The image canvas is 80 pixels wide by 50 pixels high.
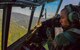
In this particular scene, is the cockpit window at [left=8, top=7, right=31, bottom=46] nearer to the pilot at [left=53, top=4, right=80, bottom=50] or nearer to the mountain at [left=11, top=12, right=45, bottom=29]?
the mountain at [left=11, top=12, right=45, bottom=29]

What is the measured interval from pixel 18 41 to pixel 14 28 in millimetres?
229

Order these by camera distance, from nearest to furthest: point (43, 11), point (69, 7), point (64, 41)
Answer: point (64, 41), point (69, 7), point (43, 11)

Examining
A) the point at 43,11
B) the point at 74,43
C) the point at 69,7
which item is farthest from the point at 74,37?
the point at 43,11

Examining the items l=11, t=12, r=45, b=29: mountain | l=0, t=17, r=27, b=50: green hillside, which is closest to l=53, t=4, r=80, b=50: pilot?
l=0, t=17, r=27, b=50: green hillside

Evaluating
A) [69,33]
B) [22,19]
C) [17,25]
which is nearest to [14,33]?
[17,25]

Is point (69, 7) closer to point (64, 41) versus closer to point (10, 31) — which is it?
point (64, 41)

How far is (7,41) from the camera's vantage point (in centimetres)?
332

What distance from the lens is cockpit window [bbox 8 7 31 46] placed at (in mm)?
3389

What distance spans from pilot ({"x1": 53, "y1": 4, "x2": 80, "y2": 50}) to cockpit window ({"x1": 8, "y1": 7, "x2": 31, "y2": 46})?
107 cm

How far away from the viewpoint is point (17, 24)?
3.82 metres

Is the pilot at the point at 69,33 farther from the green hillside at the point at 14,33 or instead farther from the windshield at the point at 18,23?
the green hillside at the point at 14,33

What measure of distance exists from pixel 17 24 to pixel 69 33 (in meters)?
1.72

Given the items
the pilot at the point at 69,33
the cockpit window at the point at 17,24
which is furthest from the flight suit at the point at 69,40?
the cockpit window at the point at 17,24

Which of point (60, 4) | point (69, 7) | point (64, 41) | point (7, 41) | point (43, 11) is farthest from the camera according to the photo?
point (60, 4)
